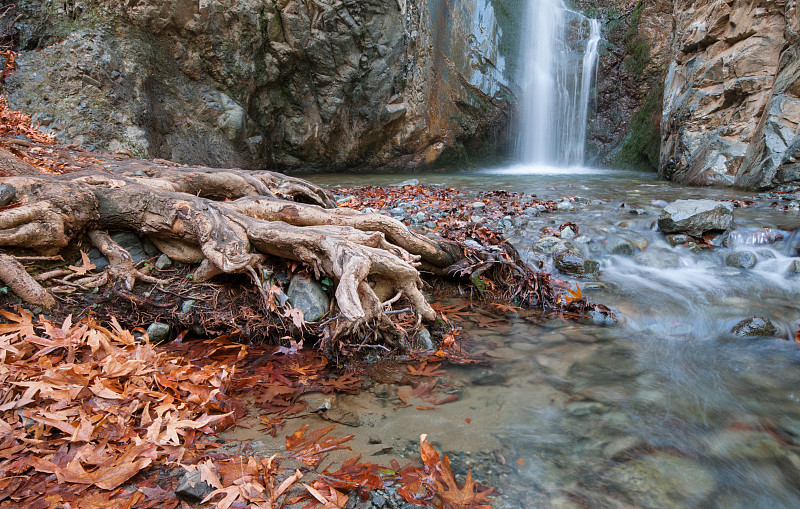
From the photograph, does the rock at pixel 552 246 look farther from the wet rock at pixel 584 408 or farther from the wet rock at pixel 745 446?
the wet rock at pixel 745 446

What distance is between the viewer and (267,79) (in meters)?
11.8

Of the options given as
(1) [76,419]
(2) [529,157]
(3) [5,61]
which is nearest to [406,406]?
(1) [76,419]

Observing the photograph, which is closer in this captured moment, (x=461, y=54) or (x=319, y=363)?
(x=319, y=363)

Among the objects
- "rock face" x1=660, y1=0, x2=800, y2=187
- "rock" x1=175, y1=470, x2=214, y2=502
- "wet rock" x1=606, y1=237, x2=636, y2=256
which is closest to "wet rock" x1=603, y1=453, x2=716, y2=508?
"rock" x1=175, y1=470, x2=214, y2=502

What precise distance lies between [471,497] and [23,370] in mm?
2443

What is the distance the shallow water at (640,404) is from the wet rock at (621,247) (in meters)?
0.54

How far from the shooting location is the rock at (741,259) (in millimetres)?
5020

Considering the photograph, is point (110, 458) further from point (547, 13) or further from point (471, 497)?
point (547, 13)

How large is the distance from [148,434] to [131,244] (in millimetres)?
2208

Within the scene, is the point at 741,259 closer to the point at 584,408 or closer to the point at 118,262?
the point at 584,408

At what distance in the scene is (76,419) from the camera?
2004 mm

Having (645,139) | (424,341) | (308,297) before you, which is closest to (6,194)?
(308,297)

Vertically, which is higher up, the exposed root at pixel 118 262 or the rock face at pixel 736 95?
the rock face at pixel 736 95

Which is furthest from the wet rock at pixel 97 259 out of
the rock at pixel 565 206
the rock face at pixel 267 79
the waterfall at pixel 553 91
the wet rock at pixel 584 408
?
the waterfall at pixel 553 91
